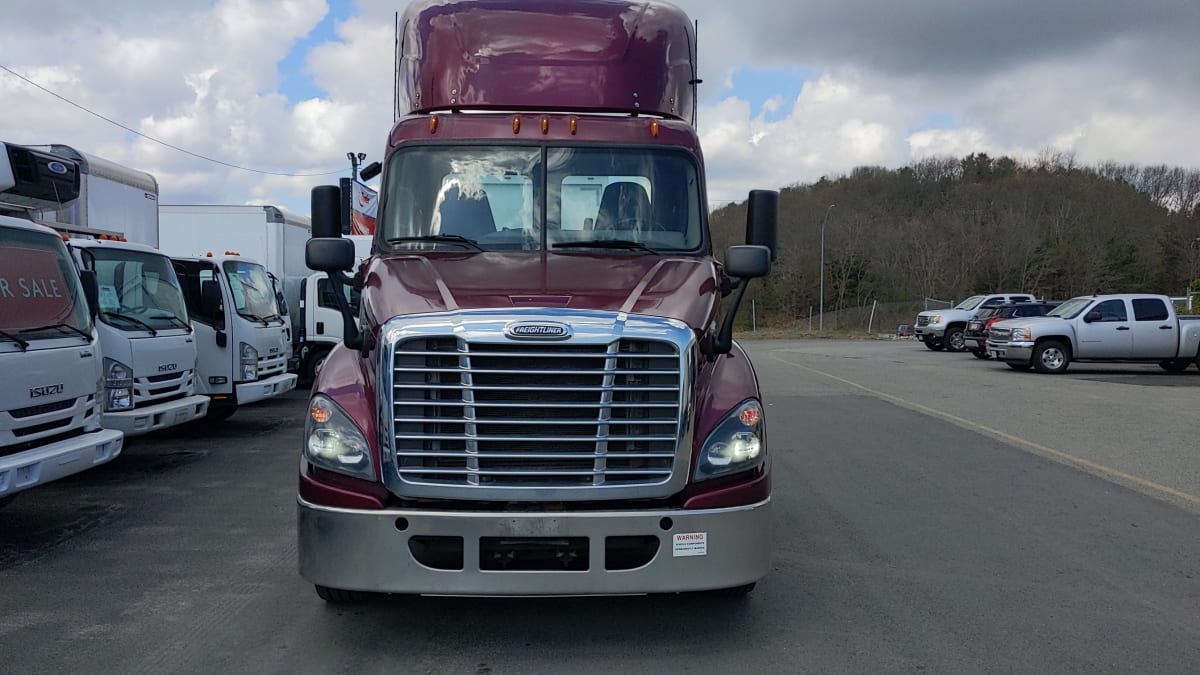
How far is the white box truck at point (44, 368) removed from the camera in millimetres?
5902

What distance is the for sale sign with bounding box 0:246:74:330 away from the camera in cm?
633

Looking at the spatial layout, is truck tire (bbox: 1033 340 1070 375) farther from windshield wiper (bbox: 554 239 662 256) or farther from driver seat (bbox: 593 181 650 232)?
windshield wiper (bbox: 554 239 662 256)

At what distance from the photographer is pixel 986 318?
2659 centimetres

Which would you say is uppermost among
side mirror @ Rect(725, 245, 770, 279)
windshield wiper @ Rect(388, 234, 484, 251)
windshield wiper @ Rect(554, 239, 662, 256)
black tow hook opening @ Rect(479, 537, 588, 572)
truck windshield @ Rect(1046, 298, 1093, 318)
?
windshield wiper @ Rect(388, 234, 484, 251)

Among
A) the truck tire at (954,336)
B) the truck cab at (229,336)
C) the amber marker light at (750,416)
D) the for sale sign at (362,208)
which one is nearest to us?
the amber marker light at (750,416)

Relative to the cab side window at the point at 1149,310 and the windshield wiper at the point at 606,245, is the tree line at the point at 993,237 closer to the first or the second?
the cab side window at the point at 1149,310

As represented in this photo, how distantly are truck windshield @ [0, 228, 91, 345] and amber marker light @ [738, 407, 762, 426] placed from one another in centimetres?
493

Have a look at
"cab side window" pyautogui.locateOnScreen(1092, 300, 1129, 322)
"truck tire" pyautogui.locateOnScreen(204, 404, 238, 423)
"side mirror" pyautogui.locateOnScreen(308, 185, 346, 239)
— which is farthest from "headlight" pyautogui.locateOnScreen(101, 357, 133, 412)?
"cab side window" pyautogui.locateOnScreen(1092, 300, 1129, 322)

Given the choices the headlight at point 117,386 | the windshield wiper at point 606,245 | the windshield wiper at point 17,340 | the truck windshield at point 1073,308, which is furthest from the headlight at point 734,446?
the truck windshield at point 1073,308

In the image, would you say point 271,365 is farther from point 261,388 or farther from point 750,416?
point 750,416

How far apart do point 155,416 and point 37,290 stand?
93.5 inches

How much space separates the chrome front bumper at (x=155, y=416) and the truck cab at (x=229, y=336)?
1.39 meters

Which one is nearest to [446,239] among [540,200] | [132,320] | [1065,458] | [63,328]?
[540,200]

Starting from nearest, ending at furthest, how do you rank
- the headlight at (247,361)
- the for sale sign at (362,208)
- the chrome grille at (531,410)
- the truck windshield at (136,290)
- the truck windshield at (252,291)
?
the chrome grille at (531,410), the truck windshield at (136,290), the headlight at (247,361), the truck windshield at (252,291), the for sale sign at (362,208)
